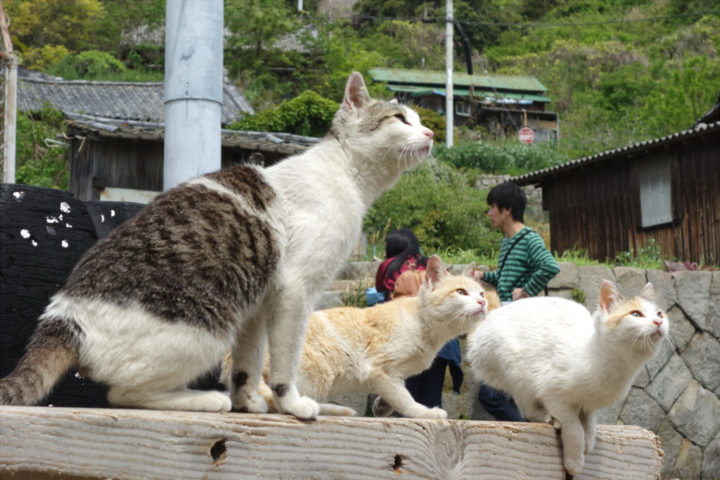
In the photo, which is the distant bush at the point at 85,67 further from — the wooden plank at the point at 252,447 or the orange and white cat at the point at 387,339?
the wooden plank at the point at 252,447

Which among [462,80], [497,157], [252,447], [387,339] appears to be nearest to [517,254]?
[387,339]

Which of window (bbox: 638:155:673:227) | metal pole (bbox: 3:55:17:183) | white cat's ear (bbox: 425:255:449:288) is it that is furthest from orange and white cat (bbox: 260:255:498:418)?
window (bbox: 638:155:673:227)

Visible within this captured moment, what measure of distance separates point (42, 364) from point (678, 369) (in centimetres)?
1141

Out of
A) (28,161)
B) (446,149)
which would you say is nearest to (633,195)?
(446,149)

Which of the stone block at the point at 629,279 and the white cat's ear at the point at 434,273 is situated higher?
the white cat's ear at the point at 434,273

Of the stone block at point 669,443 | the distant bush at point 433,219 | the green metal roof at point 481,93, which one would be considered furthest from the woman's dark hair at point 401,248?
the green metal roof at point 481,93

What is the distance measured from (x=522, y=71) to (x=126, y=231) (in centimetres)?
4824

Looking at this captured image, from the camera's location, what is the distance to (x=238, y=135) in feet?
47.8

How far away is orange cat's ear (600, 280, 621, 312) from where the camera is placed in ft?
9.54

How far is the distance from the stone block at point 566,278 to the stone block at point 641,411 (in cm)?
187

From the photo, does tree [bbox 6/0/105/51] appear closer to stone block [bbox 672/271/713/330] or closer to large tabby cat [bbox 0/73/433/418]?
stone block [bbox 672/271/713/330]

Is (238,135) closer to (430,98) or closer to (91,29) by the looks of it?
(430,98)

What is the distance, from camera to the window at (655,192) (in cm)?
1667

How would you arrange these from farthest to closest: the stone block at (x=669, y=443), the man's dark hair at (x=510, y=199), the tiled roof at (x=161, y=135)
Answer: the tiled roof at (x=161, y=135), the stone block at (x=669, y=443), the man's dark hair at (x=510, y=199)
